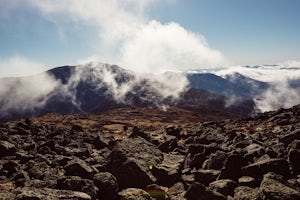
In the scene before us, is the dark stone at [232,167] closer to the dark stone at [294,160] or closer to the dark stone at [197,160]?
the dark stone at [294,160]

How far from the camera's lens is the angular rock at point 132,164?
2062 centimetres

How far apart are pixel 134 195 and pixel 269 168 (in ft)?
27.2

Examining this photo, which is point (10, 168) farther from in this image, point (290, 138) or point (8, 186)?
point (290, 138)

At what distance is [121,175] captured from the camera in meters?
20.8

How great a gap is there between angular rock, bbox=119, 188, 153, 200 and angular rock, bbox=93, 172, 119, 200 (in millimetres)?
492

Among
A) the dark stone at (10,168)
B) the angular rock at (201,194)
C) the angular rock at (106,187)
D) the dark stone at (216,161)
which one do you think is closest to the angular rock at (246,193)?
the angular rock at (201,194)

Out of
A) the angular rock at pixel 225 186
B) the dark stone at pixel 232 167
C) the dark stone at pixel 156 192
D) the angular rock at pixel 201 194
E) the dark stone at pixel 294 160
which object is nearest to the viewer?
the angular rock at pixel 201 194

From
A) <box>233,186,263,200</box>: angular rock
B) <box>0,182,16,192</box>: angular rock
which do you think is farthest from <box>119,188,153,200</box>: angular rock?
<box>0,182,16,192</box>: angular rock

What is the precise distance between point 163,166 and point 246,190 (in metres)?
7.81

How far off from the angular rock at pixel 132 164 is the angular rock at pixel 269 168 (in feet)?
21.1

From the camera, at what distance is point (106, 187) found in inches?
706

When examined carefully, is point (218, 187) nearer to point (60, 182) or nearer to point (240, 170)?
point (240, 170)

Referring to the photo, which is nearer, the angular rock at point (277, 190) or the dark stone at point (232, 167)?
the angular rock at point (277, 190)

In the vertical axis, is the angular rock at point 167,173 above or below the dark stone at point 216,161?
below
